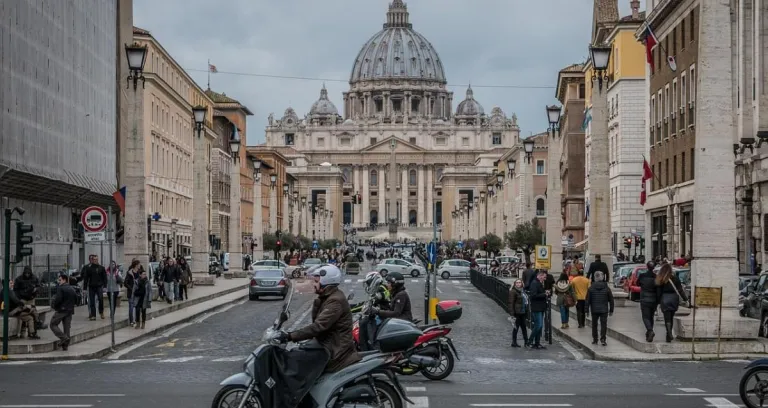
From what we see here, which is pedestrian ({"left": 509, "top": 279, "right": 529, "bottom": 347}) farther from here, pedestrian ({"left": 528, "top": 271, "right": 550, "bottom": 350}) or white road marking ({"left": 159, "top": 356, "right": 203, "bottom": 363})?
white road marking ({"left": 159, "top": 356, "right": 203, "bottom": 363})

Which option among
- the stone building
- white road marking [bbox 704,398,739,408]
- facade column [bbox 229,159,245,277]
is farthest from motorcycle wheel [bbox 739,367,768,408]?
facade column [bbox 229,159,245,277]

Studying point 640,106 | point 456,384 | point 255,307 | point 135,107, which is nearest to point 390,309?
point 456,384

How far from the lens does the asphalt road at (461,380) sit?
16016 mm

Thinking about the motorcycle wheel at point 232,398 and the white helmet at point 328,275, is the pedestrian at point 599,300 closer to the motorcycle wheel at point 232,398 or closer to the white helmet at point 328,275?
the white helmet at point 328,275

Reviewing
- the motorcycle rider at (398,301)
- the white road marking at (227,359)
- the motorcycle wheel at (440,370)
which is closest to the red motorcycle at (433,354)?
the motorcycle wheel at (440,370)

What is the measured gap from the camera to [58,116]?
156 feet

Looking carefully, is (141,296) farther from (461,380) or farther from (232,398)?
(232,398)

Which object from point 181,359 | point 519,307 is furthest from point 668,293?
point 181,359

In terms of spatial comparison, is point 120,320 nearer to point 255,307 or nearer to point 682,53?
point 255,307

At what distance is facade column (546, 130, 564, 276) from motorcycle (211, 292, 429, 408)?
33040 millimetres

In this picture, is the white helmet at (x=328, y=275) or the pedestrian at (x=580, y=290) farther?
→ the pedestrian at (x=580, y=290)

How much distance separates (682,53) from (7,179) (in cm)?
2676

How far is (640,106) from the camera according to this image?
68.3 meters

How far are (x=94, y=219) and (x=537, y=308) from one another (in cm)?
849
